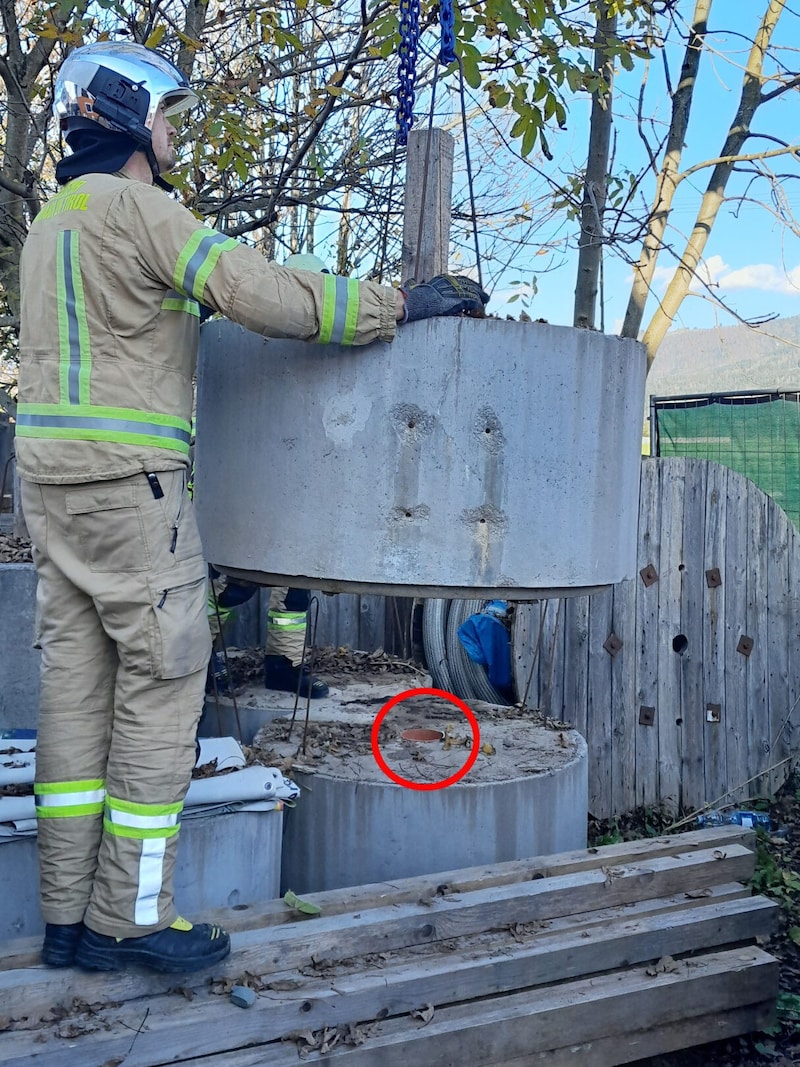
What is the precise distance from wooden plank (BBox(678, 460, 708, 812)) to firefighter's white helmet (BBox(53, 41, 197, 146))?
375cm

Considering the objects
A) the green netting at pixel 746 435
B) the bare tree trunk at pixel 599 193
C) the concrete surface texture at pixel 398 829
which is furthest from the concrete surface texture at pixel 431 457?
the green netting at pixel 746 435

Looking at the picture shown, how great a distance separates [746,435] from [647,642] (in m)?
3.80

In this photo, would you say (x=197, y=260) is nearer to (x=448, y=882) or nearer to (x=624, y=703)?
(x=448, y=882)

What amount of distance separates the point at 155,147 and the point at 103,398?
765 millimetres

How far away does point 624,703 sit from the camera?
5523mm

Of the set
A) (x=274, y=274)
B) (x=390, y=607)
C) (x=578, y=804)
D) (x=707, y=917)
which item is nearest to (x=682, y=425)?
(x=390, y=607)

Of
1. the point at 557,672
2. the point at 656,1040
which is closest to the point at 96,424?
the point at 656,1040

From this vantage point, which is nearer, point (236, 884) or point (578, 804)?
point (236, 884)

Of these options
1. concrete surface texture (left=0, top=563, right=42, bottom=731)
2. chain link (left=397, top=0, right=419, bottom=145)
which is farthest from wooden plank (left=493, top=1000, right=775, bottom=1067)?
concrete surface texture (left=0, top=563, right=42, bottom=731)

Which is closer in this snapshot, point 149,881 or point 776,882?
point 149,881

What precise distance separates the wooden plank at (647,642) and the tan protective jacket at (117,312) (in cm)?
335

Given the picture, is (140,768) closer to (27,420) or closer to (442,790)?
(27,420)

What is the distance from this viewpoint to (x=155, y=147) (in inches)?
111

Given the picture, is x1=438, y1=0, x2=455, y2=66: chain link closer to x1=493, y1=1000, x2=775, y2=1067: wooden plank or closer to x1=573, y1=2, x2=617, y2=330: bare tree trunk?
x1=493, y1=1000, x2=775, y2=1067: wooden plank
